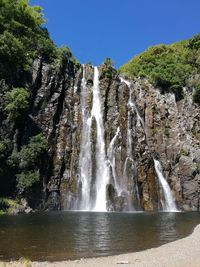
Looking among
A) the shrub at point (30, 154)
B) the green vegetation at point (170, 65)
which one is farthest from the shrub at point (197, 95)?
the shrub at point (30, 154)

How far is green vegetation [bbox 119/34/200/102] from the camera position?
212 feet

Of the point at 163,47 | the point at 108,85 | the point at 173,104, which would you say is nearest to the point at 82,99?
the point at 108,85

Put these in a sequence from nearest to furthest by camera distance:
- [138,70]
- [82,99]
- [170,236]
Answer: [170,236] → [82,99] → [138,70]

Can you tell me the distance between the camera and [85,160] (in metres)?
51.8

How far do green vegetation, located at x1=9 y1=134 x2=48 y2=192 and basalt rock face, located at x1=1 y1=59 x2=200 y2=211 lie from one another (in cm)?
217

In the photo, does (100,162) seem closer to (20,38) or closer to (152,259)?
(20,38)

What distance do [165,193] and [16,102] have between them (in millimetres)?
23986

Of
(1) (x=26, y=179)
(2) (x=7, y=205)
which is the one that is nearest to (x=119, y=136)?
(1) (x=26, y=179)

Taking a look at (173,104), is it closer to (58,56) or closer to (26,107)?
(58,56)

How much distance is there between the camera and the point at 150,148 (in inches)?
2219

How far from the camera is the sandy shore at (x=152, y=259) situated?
15641mm

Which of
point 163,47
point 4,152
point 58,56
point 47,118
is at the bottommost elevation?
point 4,152

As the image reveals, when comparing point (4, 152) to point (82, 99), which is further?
point (82, 99)

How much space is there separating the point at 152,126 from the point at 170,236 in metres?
36.0
